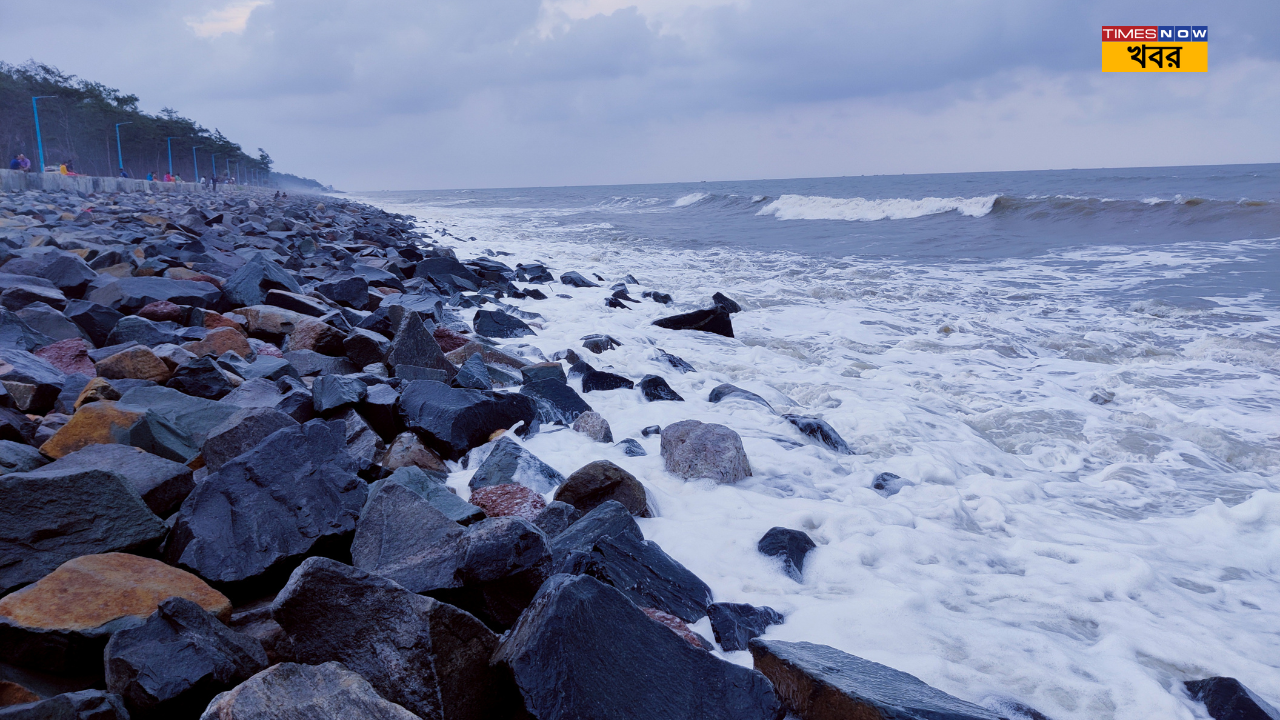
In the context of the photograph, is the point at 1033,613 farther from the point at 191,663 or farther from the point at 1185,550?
the point at 191,663

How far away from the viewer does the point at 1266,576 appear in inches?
103

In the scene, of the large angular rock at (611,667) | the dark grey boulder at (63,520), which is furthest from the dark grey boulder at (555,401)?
the large angular rock at (611,667)

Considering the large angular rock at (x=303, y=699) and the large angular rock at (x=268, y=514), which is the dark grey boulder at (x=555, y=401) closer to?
the large angular rock at (x=268, y=514)

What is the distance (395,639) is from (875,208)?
88.3ft

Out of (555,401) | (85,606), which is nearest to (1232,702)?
(85,606)

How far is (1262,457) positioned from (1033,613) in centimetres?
265

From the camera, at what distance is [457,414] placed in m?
3.23

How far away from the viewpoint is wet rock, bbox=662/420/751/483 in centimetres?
320

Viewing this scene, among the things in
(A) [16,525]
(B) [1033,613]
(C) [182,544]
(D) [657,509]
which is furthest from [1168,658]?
(A) [16,525]

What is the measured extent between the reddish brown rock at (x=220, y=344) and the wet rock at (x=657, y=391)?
2367mm

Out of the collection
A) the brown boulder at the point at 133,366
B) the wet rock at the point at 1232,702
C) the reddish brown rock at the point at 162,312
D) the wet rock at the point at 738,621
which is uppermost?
the reddish brown rock at the point at 162,312

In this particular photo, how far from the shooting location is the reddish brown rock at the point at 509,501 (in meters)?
2.51

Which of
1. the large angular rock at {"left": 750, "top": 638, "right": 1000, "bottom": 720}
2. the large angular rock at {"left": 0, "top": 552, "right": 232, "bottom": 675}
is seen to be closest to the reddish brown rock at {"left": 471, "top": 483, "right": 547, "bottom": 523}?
the large angular rock at {"left": 0, "top": 552, "right": 232, "bottom": 675}

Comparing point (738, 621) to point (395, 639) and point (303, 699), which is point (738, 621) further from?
point (303, 699)
